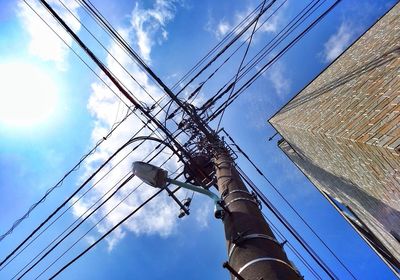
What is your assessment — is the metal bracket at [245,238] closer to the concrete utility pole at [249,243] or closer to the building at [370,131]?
the concrete utility pole at [249,243]

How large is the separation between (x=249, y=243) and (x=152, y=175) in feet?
5.55

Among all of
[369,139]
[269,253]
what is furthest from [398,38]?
[269,253]

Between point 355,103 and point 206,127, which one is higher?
point 206,127

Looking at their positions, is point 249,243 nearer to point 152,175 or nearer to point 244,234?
Answer: point 244,234

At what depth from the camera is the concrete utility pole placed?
7.88 feet

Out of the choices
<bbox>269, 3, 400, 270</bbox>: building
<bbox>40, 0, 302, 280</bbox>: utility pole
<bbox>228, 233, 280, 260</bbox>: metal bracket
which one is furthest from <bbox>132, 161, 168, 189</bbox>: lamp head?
<bbox>269, 3, 400, 270</bbox>: building

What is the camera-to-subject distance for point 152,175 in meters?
3.97

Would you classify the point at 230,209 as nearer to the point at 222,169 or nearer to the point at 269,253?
the point at 269,253

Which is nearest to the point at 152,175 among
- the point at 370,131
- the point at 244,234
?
the point at 244,234

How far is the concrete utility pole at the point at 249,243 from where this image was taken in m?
2.40

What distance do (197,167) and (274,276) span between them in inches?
143

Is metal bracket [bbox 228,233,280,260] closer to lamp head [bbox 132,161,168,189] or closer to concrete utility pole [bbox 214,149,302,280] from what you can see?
concrete utility pole [bbox 214,149,302,280]

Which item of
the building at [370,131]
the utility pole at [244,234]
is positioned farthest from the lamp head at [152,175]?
the building at [370,131]

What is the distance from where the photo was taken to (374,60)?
5.40 metres
